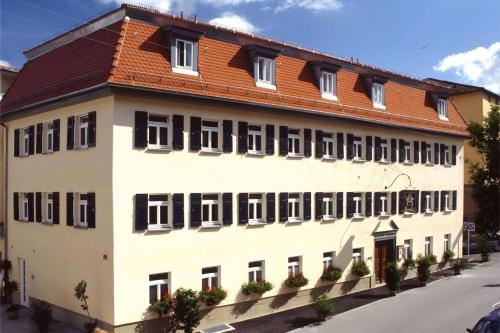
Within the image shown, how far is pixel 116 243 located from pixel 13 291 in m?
9.37

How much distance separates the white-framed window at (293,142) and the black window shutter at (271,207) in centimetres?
235

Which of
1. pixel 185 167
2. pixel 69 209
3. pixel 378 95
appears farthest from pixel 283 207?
pixel 378 95

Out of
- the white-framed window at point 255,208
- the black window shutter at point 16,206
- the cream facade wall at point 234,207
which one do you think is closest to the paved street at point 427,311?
the cream facade wall at point 234,207

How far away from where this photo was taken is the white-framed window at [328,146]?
83.8 feet

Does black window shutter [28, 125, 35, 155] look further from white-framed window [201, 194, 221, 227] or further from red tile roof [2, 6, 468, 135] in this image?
white-framed window [201, 194, 221, 227]

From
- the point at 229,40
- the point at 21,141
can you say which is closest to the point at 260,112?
the point at 229,40

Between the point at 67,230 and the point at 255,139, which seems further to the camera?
the point at 255,139

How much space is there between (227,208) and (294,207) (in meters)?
4.29

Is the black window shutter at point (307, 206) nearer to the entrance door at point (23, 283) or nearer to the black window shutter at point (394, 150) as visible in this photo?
the black window shutter at point (394, 150)

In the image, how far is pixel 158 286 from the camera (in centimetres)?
1877

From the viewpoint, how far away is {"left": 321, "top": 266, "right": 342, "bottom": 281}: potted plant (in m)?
24.9

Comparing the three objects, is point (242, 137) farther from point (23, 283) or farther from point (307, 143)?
point (23, 283)

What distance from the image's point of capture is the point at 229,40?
875 inches

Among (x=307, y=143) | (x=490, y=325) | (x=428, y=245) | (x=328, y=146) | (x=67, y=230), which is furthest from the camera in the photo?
(x=428, y=245)
